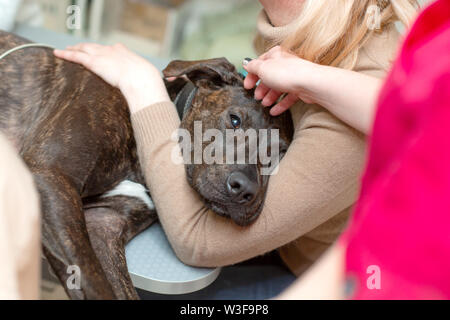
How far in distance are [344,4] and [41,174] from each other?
1.08 m

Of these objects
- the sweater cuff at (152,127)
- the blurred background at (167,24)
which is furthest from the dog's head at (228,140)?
the blurred background at (167,24)

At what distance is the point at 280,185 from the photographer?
1.51m

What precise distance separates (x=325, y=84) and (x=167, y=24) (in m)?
3.21

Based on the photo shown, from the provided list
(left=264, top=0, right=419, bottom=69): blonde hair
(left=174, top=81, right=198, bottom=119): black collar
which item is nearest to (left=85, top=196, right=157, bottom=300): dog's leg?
(left=174, top=81, right=198, bottom=119): black collar

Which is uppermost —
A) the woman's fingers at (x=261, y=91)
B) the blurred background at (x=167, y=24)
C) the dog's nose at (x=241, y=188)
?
the blurred background at (x=167, y=24)

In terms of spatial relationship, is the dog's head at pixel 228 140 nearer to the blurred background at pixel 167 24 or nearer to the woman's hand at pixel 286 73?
the woman's hand at pixel 286 73

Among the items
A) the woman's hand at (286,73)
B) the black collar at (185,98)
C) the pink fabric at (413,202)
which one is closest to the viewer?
the pink fabric at (413,202)

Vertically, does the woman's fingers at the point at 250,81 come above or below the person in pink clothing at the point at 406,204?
above

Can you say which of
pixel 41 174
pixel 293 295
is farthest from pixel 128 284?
pixel 293 295

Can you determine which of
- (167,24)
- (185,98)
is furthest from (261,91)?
(167,24)

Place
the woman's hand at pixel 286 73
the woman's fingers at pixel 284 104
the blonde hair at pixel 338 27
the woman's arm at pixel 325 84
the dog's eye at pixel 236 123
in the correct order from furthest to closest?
the dog's eye at pixel 236 123 < the woman's fingers at pixel 284 104 < the blonde hair at pixel 338 27 < the woman's hand at pixel 286 73 < the woman's arm at pixel 325 84

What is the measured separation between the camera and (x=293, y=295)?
0.65 m

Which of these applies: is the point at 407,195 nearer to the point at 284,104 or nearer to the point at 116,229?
the point at 284,104

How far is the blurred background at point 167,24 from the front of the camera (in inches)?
155
